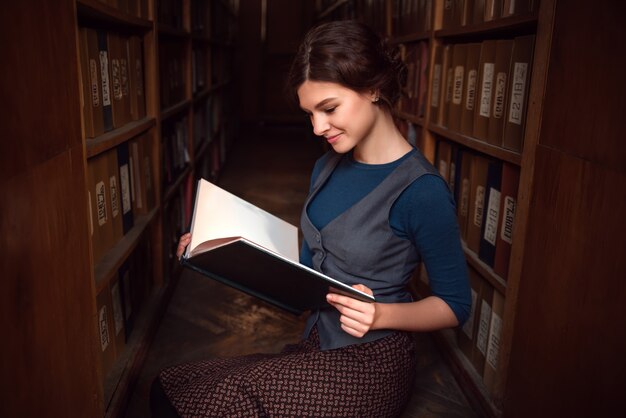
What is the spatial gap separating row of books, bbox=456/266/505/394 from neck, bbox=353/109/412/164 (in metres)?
0.62

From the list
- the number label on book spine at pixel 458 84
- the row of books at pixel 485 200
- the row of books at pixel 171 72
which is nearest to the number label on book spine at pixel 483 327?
the row of books at pixel 485 200

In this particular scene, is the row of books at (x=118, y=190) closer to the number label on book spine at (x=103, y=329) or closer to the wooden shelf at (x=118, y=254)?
the wooden shelf at (x=118, y=254)

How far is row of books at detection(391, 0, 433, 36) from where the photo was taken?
93.2 inches

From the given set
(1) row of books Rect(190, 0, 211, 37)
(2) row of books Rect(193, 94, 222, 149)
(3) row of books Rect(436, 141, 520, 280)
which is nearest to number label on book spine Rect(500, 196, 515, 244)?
(3) row of books Rect(436, 141, 520, 280)

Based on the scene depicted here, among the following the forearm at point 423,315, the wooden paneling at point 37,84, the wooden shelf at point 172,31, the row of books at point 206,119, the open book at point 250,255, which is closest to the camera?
the wooden paneling at point 37,84

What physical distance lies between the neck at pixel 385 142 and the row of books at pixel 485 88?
390 millimetres

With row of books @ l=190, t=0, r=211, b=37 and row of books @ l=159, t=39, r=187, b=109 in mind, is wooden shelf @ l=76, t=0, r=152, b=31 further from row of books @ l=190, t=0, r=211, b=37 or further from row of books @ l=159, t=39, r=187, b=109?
row of books @ l=190, t=0, r=211, b=37

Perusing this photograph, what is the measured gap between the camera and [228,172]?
5129 mm

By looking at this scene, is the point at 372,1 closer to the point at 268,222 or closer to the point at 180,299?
the point at 180,299

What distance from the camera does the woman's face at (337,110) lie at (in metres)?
1.18

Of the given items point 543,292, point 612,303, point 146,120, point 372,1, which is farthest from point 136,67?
point 372,1

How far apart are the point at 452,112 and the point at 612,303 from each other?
3.91 ft

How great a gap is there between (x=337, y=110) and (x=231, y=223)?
33 cm

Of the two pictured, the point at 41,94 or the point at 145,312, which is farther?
the point at 145,312
